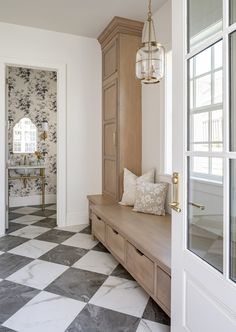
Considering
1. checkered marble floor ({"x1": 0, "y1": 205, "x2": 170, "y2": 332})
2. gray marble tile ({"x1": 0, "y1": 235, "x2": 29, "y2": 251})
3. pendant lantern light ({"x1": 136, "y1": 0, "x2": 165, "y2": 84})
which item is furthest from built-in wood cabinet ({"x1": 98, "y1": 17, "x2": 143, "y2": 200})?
gray marble tile ({"x1": 0, "y1": 235, "x2": 29, "y2": 251})

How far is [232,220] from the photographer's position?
41.5 inches

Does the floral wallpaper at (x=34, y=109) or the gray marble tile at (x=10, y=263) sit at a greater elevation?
the floral wallpaper at (x=34, y=109)

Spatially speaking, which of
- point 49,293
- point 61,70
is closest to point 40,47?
point 61,70

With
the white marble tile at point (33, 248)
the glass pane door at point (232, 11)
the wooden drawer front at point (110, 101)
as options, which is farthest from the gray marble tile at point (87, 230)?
the glass pane door at point (232, 11)

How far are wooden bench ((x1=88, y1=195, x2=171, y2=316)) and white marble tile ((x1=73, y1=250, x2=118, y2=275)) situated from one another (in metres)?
0.14

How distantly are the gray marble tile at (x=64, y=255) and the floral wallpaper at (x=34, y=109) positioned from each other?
2666 mm

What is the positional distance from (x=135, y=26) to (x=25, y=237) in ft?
10.2

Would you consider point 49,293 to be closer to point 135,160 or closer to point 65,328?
point 65,328

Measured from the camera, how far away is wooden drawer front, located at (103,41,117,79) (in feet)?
11.6

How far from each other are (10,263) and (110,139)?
2.01 metres

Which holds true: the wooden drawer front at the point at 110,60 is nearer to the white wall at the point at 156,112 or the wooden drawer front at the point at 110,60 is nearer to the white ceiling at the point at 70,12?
the white ceiling at the point at 70,12

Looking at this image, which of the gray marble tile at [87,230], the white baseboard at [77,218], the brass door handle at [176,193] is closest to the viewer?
the brass door handle at [176,193]

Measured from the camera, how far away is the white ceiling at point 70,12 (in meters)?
3.02

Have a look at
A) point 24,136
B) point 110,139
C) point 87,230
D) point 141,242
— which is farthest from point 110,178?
point 24,136
